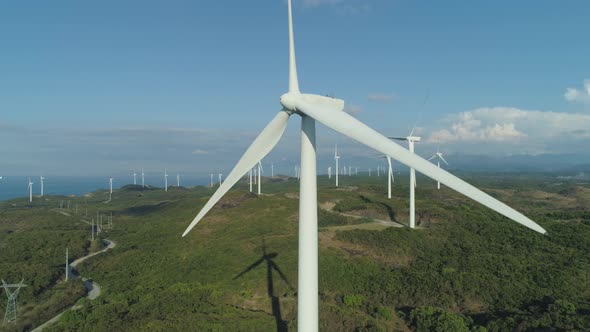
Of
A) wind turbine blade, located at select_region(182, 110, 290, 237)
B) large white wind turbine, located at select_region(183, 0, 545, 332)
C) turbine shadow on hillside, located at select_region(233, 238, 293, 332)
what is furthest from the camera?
turbine shadow on hillside, located at select_region(233, 238, 293, 332)

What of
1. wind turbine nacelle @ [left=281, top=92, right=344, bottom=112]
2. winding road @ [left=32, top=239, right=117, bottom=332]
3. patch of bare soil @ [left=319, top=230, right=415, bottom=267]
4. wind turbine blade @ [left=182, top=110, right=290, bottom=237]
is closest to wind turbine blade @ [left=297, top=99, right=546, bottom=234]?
wind turbine nacelle @ [left=281, top=92, right=344, bottom=112]

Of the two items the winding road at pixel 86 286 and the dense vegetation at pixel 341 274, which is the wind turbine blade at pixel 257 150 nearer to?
the dense vegetation at pixel 341 274

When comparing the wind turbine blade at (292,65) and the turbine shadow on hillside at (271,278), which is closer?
the wind turbine blade at (292,65)

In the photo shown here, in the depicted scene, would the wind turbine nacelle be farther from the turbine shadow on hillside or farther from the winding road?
the winding road

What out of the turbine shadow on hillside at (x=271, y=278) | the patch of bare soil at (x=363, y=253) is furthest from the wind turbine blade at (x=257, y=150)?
the patch of bare soil at (x=363, y=253)

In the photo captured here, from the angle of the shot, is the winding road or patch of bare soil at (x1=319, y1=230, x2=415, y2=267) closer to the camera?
the winding road

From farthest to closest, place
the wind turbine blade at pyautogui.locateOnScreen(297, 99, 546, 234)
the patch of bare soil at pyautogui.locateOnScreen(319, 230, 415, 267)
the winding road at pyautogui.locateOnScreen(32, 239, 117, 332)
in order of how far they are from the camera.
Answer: the patch of bare soil at pyautogui.locateOnScreen(319, 230, 415, 267) → the winding road at pyautogui.locateOnScreen(32, 239, 117, 332) → the wind turbine blade at pyautogui.locateOnScreen(297, 99, 546, 234)

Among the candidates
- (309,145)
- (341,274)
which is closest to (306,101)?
(309,145)
